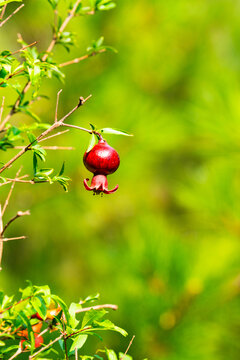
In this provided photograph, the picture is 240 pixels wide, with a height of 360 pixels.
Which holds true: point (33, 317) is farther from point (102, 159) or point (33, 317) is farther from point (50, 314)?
point (102, 159)

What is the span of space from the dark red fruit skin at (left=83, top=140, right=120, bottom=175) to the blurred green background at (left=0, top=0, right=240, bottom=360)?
75 centimetres

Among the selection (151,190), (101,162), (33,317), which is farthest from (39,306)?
(151,190)

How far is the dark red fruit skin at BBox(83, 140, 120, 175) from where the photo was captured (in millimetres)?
574

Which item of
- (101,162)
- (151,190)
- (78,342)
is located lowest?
(151,190)

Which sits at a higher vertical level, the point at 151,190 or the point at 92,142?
the point at 92,142

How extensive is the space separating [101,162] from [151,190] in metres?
2.06

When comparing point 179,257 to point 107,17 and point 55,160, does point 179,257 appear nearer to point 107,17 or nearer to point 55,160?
point 55,160

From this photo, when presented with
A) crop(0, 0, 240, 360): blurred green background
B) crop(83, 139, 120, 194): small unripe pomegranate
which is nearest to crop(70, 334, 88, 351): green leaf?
crop(83, 139, 120, 194): small unripe pomegranate

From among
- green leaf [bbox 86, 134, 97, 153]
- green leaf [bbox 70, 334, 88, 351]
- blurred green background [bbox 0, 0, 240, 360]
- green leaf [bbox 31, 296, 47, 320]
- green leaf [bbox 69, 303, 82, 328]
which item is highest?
green leaf [bbox 86, 134, 97, 153]

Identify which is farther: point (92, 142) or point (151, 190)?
point (151, 190)

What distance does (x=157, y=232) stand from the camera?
1.38m

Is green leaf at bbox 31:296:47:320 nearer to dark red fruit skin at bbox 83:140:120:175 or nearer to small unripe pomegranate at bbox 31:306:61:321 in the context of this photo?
Answer: small unripe pomegranate at bbox 31:306:61:321

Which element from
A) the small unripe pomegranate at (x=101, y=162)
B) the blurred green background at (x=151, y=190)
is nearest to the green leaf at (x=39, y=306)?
the small unripe pomegranate at (x=101, y=162)

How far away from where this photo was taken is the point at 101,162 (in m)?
0.58
